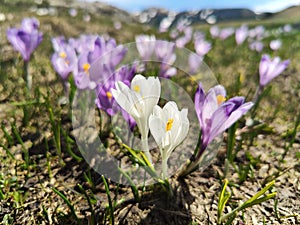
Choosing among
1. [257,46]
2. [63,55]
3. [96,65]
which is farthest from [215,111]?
[257,46]

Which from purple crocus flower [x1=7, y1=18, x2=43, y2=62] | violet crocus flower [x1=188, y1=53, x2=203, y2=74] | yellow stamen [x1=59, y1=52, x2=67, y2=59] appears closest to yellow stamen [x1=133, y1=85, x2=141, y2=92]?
yellow stamen [x1=59, y1=52, x2=67, y2=59]

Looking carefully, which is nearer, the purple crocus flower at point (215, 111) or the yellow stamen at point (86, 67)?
the purple crocus flower at point (215, 111)

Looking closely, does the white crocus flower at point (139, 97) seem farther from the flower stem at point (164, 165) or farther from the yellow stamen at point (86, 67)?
the yellow stamen at point (86, 67)

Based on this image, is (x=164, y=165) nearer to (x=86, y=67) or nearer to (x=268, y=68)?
(x=86, y=67)

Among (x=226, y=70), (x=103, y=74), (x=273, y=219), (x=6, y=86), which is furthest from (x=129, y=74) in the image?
(x=226, y=70)

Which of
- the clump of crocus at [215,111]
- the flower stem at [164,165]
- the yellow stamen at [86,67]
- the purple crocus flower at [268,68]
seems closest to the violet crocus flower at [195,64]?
the purple crocus flower at [268,68]

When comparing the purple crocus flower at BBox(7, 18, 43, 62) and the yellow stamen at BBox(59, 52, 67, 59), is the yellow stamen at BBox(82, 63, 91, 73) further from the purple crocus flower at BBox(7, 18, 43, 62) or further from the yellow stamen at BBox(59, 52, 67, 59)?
the purple crocus flower at BBox(7, 18, 43, 62)

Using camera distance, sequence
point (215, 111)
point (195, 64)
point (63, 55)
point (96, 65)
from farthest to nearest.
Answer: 1. point (195, 64)
2. point (63, 55)
3. point (96, 65)
4. point (215, 111)
